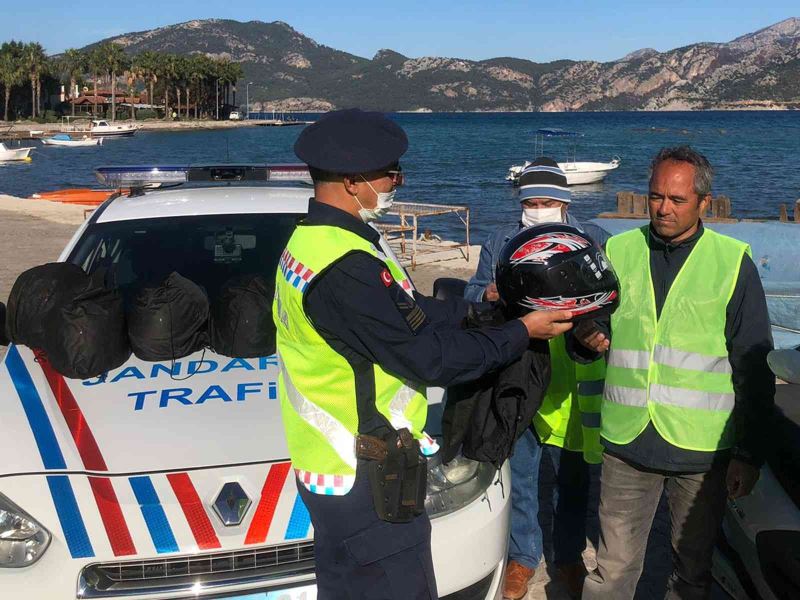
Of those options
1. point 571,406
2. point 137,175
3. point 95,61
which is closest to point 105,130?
point 95,61

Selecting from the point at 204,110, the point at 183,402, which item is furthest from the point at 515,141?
the point at 183,402

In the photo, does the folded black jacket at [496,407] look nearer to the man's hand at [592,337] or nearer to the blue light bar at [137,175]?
the man's hand at [592,337]

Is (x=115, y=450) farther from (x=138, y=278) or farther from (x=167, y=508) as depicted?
(x=138, y=278)

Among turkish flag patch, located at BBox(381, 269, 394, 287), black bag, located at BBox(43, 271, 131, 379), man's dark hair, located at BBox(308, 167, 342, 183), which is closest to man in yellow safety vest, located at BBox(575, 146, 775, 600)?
turkish flag patch, located at BBox(381, 269, 394, 287)

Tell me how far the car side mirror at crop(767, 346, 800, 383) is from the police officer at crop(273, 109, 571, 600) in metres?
0.87

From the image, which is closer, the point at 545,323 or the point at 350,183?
the point at 350,183

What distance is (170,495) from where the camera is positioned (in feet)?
8.50

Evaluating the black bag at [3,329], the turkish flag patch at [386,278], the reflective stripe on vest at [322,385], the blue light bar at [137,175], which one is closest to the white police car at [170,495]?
the black bag at [3,329]

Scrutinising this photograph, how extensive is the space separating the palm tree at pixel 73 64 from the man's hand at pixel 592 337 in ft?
378

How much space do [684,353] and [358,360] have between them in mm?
1187

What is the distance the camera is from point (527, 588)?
3.65 meters

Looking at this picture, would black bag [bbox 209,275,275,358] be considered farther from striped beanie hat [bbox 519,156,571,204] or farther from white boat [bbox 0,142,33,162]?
white boat [bbox 0,142,33,162]

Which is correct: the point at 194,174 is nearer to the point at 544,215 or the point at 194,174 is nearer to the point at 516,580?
the point at 544,215

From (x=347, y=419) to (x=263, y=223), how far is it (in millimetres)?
2470
